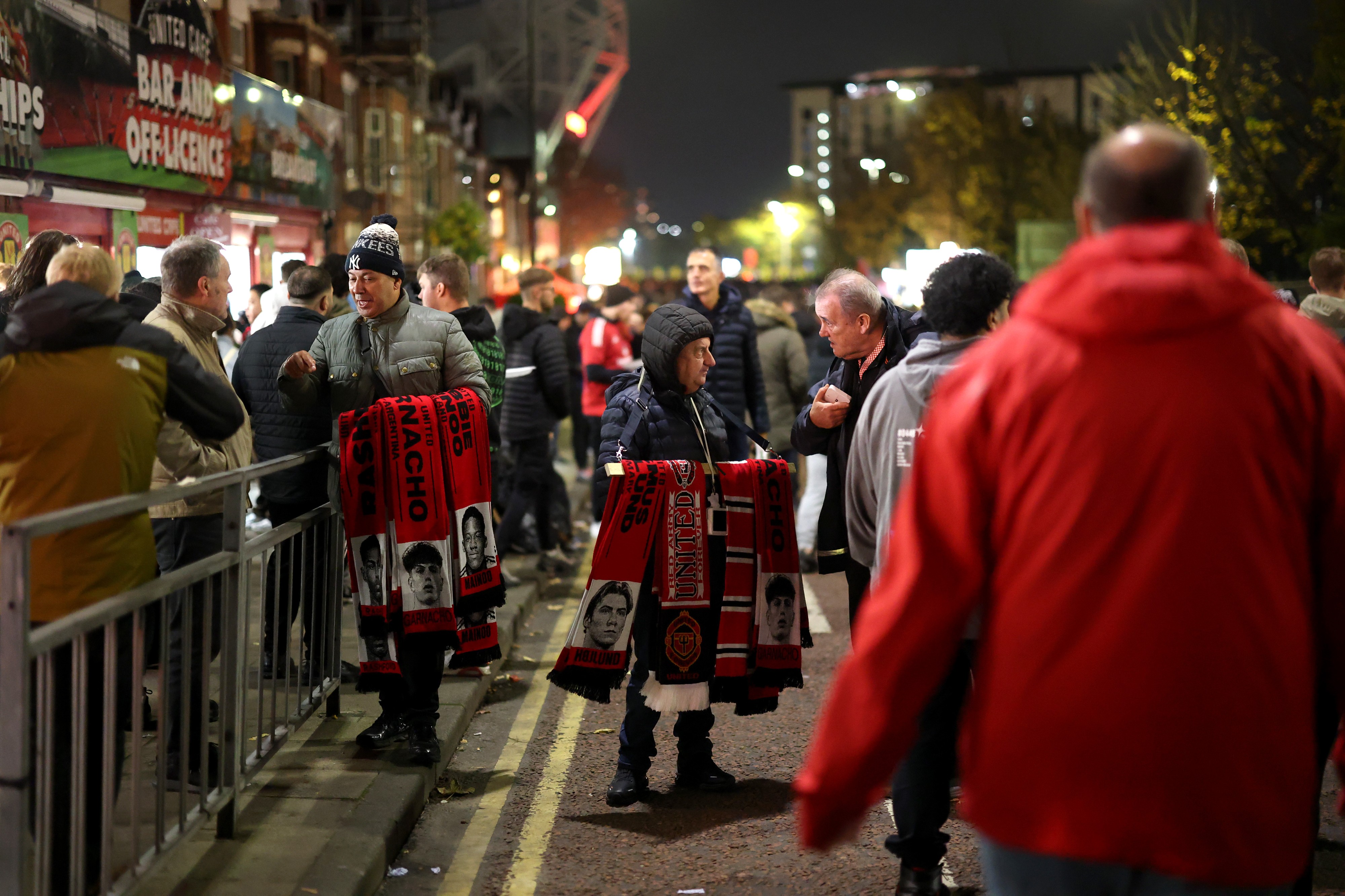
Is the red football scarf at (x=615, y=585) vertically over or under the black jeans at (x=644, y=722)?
over

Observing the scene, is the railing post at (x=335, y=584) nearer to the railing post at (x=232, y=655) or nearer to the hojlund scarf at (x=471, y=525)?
the hojlund scarf at (x=471, y=525)

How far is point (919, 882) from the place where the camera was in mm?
4176

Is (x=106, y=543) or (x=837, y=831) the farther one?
(x=106, y=543)

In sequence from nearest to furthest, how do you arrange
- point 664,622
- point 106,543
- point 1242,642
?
point 1242,642 → point 106,543 → point 664,622

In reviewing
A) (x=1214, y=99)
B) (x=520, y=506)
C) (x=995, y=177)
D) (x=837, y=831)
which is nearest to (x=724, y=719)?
(x=520, y=506)

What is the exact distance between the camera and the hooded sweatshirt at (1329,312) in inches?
275

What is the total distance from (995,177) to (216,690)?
44.9 meters

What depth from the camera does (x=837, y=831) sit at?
2.18 metres

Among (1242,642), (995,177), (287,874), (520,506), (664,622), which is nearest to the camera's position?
(1242,642)

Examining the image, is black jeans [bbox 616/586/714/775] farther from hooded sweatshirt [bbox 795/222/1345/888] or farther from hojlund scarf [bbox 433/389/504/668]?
hooded sweatshirt [bbox 795/222/1345/888]

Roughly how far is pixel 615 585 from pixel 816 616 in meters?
4.16

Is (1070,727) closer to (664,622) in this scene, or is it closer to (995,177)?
(664,622)

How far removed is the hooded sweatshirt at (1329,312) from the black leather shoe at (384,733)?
16.2 feet

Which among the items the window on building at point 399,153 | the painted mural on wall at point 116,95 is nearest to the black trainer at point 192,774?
the painted mural on wall at point 116,95
